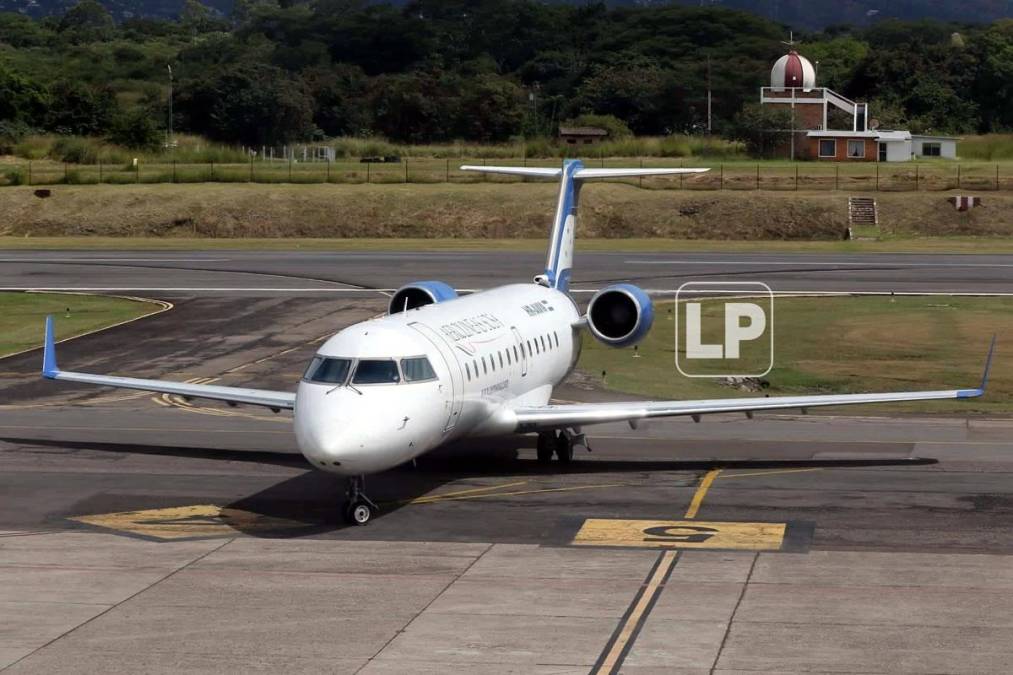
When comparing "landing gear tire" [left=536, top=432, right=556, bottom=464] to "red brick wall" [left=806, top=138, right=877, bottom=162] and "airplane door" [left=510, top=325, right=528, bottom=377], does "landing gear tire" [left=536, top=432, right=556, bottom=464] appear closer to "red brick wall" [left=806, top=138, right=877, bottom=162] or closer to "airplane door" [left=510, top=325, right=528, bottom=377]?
"airplane door" [left=510, top=325, right=528, bottom=377]

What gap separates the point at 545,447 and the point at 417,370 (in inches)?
238

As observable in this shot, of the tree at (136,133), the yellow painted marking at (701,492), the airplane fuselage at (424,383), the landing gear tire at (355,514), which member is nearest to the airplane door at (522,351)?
the airplane fuselage at (424,383)

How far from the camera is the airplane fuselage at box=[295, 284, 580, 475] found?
22.2 m

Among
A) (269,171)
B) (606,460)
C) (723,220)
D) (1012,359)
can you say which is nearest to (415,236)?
(723,220)

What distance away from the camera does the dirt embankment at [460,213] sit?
280 ft

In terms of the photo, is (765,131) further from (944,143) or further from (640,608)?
(640,608)

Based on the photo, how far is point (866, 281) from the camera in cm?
6247

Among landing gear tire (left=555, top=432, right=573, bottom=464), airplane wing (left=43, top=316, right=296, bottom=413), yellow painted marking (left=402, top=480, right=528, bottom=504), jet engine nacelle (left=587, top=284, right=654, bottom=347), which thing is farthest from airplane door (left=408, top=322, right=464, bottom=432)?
jet engine nacelle (left=587, top=284, right=654, bottom=347)

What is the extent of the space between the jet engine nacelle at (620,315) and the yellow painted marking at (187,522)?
354 inches

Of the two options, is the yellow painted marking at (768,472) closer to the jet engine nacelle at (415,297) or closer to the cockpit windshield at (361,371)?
the cockpit windshield at (361,371)

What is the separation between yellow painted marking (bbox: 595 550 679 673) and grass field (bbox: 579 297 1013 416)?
1465 cm

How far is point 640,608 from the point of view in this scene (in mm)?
19094

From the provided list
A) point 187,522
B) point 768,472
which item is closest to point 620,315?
point 768,472

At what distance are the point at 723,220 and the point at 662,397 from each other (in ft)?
168
